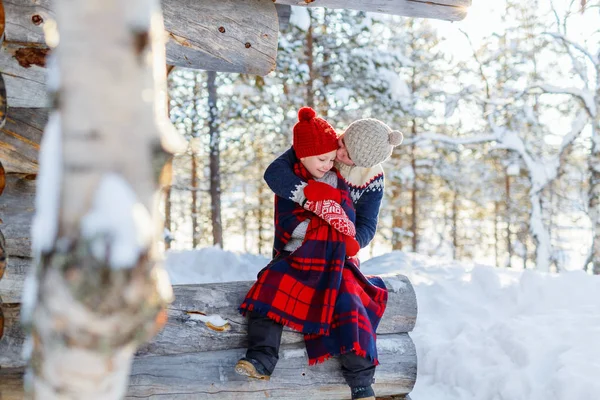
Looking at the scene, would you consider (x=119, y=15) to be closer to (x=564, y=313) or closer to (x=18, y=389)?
(x=18, y=389)

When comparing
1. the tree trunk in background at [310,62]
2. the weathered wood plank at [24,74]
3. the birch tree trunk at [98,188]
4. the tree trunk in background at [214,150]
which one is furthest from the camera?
the tree trunk in background at [310,62]

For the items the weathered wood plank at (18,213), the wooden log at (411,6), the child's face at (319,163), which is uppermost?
the wooden log at (411,6)

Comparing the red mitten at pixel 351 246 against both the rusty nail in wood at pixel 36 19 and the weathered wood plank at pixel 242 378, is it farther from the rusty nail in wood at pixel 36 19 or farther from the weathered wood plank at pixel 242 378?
the rusty nail in wood at pixel 36 19

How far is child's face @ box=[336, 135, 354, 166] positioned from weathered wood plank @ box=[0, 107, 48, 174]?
1.55m

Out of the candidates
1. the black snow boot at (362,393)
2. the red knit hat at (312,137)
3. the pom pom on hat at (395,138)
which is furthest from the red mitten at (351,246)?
the black snow boot at (362,393)

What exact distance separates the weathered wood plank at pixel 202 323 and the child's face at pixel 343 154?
0.89 meters

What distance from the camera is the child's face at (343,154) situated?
9.88 feet

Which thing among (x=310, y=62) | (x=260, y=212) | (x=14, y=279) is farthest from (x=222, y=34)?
(x=260, y=212)

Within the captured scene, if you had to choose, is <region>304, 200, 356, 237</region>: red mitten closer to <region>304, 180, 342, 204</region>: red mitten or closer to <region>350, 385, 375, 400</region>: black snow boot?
<region>304, 180, 342, 204</region>: red mitten

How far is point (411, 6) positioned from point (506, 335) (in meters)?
2.39

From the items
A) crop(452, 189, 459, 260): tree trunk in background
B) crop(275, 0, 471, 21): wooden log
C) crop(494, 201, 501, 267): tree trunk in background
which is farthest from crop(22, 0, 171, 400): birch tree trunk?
crop(494, 201, 501, 267): tree trunk in background

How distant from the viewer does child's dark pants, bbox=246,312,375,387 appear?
8.89 feet

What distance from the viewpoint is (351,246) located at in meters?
2.90

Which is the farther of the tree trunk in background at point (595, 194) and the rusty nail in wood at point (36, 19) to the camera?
the tree trunk in background at point (595, 194)
